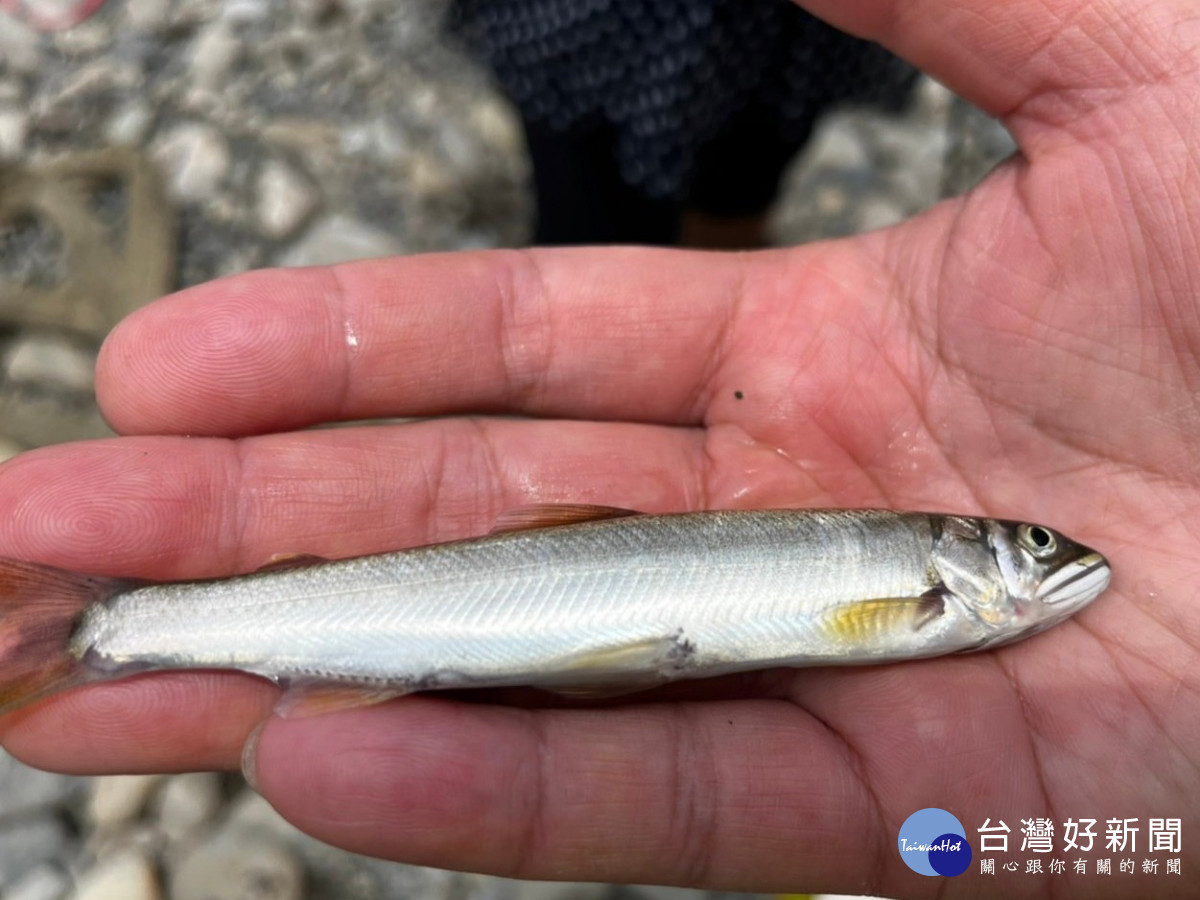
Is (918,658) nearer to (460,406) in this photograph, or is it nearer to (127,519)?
(460,406)

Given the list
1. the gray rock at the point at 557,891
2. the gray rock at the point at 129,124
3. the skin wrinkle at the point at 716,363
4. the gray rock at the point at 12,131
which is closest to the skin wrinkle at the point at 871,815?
the skin wrinkle at the point at 716,363

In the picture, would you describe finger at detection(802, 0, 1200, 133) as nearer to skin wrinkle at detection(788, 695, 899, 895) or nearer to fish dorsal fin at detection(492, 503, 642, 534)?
fish dorsal fin at detection(492, 503, 642, 534)

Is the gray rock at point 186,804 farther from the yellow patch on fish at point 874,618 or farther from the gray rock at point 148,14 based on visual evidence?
the gray rock at point 148,14

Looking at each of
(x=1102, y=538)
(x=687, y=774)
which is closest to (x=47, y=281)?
(x=687, y=774)

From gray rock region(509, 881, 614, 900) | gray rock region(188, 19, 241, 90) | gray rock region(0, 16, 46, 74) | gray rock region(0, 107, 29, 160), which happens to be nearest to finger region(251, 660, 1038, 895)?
gray rock region(509, 881, 614, 900)

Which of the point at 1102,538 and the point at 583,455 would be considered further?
the point at 583,455

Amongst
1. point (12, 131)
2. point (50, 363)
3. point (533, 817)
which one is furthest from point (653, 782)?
point (12, 131)
